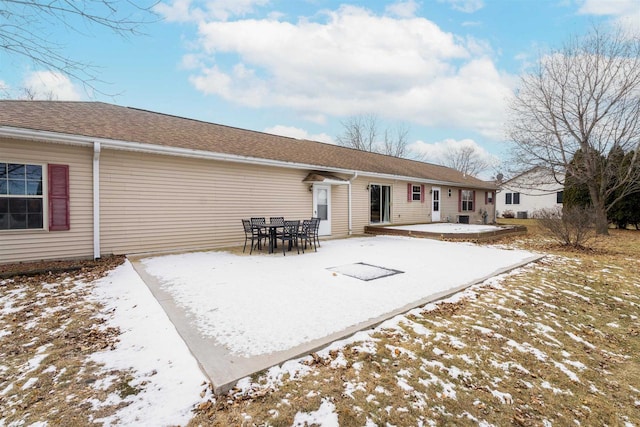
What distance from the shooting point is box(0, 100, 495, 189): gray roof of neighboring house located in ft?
22.2

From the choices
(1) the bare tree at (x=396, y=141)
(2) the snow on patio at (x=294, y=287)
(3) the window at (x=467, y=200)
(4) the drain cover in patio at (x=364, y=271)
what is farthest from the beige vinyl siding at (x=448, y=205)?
(1) the bare tree at (x=396, y=141)

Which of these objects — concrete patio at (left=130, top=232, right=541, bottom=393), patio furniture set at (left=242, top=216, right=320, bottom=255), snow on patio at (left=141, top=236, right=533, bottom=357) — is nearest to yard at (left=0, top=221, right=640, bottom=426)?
concrete patio at (left=130, top=232, right=541, bottom=393)

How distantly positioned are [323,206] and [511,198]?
25931 mm

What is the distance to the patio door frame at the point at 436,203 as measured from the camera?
1758cm

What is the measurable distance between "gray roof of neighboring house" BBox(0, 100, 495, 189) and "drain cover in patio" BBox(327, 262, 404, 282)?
16.5ft

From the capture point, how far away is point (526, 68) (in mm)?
14750

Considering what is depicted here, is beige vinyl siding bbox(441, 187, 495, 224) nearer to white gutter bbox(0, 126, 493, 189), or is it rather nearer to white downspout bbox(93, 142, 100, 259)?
white gutter bbox(0, 126, 493, 189)

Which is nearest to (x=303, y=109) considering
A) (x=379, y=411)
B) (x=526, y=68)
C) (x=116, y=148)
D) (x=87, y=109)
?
(x=526, y=68)

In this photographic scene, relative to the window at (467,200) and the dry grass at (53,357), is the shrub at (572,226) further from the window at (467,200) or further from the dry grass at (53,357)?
the dry grass at (53,357)

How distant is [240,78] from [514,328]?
15129 millimetres

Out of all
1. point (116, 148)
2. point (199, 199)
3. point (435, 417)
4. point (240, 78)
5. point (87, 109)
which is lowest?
point (435, 417)

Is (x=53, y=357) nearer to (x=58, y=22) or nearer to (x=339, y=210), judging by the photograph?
(x=58, y=22)

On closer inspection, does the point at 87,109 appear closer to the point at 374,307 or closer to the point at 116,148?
the point at 116,148

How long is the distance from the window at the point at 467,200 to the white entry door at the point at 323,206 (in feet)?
40.1
